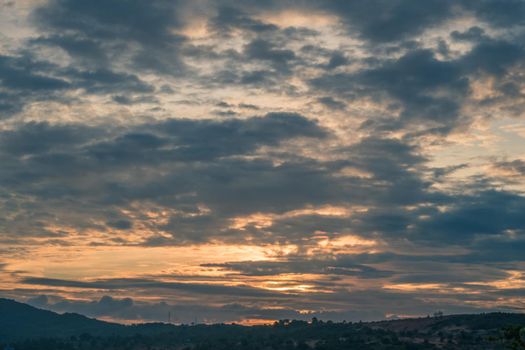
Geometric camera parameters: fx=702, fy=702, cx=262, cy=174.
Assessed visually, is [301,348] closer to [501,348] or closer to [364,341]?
[364,341]

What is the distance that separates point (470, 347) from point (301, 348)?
50105mm

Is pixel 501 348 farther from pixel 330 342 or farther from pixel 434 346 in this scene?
pixel 330 342

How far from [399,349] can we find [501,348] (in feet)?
76.7

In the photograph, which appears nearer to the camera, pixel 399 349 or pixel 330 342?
pixel 399 349

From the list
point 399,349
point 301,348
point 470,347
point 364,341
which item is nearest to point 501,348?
point 470,347

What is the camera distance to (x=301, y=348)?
7849 inches

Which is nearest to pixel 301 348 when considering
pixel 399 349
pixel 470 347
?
pixel 399 349

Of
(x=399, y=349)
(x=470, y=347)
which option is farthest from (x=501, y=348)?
(x=399, y=349)

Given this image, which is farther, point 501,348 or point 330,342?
point 330,342

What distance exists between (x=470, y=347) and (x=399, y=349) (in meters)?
17.1

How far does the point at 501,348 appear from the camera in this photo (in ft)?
533

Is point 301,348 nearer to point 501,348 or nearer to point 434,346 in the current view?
point 434,346

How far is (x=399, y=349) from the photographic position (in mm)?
169125

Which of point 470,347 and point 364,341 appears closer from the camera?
point 470,347
